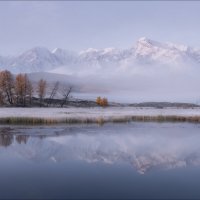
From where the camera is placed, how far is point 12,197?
15898mm

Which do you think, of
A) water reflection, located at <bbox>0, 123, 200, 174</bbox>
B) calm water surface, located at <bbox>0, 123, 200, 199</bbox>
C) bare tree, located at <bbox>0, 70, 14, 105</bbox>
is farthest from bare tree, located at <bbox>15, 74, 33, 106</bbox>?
calm water surface, located at <bbox>0, 123, 200, 199</bbox>

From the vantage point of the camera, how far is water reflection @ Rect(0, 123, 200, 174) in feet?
80.9

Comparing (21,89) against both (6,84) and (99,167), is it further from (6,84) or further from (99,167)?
(99,167)

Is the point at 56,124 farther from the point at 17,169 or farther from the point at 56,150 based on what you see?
the point at 17,169

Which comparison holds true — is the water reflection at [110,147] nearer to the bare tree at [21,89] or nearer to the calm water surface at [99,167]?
the calm water surface at [99,167]

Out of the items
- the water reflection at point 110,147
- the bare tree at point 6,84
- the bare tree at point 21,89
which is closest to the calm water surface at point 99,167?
the water reflection at point 110,147

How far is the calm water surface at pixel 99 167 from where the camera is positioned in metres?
17.1

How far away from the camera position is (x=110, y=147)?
30266mm

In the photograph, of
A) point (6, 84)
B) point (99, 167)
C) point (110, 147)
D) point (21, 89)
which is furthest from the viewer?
point (21, 89)

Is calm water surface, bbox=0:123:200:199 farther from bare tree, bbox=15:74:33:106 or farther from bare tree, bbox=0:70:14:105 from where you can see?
bare tree, bbox=15:74:33:106

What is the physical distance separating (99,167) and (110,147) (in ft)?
26.0

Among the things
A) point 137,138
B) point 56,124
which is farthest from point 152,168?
point 56,124

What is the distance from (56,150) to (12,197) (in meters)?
12.7

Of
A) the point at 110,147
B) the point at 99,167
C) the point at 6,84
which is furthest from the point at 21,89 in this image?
the point at 99,167
